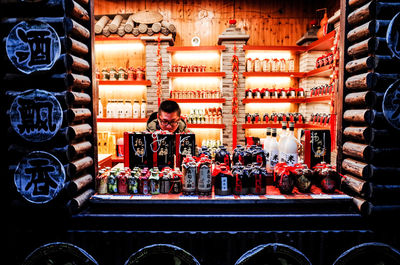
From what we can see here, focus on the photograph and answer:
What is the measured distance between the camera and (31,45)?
74.3 inches

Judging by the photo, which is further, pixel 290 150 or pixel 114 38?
pixel 114 38

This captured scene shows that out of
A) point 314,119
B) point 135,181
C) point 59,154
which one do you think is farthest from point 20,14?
point 314,119

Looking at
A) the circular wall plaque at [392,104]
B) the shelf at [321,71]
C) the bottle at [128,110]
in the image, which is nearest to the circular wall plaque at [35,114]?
the circular wall plaque at [392,104]

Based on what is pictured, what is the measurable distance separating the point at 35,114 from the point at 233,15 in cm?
502

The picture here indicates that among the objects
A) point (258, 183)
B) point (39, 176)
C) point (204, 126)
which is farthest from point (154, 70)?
point (258, 183)

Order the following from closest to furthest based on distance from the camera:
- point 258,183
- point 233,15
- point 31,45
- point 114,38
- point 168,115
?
point 31,45 < point 258,183 < point 168,115 < point 114,38 < point 233,15

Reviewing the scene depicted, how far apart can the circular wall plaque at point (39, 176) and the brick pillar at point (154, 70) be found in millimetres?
3461

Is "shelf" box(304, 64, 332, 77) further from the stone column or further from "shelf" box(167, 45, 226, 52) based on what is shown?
"shelf" box(167, 45, 226, 52)

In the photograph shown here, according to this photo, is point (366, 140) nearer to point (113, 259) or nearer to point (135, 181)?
point (135, 181)

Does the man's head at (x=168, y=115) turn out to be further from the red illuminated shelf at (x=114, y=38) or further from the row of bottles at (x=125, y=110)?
the red illuminated shelf at (x=114, y=38)

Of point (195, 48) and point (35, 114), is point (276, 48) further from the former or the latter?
point (35, 114)

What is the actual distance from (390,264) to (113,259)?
80.1 inches

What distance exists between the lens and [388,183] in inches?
79.1

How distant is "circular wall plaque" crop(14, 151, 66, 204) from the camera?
6.29 ft
